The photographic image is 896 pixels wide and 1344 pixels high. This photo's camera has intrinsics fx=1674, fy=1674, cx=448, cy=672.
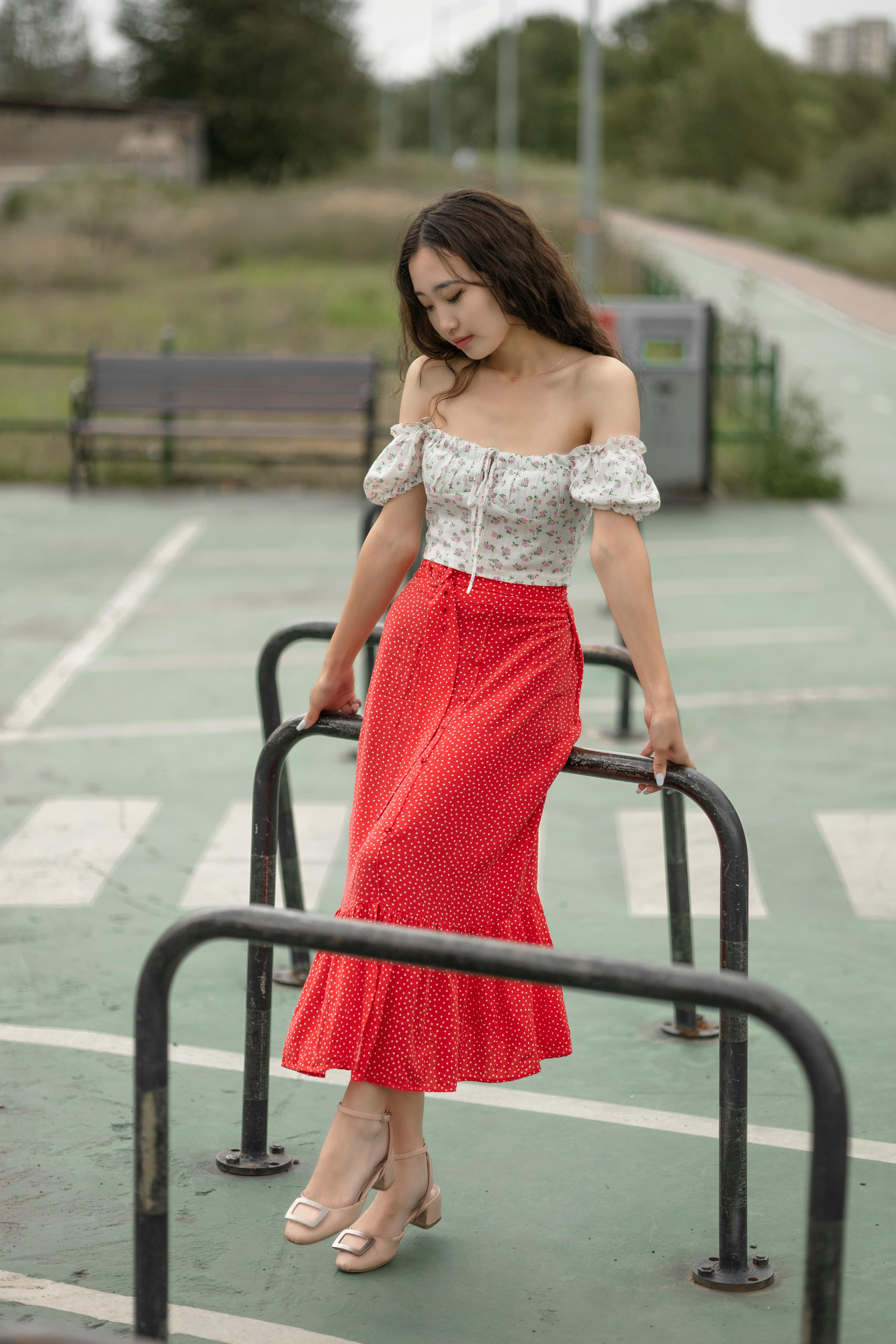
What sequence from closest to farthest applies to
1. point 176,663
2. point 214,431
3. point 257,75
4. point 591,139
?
point 176,663 → point 214,431 → point 591,139 → point 257,75

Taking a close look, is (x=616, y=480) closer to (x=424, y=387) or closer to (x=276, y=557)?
(x=424, y=387)

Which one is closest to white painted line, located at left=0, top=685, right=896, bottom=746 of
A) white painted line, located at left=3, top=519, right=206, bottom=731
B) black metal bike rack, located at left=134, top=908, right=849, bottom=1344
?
white painted line, located at left=3, top=519, right=206, bottom=731

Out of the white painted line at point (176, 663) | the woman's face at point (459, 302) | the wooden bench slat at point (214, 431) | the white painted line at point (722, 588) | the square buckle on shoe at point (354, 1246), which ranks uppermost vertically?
the woman's face at point (459, 302)

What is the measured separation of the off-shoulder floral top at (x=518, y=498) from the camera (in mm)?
3113

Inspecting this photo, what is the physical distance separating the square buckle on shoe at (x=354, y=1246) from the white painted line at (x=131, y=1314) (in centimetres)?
23

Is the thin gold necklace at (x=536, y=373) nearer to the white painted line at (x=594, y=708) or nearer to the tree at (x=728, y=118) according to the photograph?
the white painted line at (x=594, y=708)

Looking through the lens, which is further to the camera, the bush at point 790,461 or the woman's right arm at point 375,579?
the bush at point 790,461

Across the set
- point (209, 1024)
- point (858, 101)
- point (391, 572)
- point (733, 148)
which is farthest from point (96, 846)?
point (858, 101)

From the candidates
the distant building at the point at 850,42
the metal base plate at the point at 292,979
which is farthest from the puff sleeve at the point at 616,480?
the distant building at the point at 850,42

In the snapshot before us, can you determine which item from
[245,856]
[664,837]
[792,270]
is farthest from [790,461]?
[792,270]

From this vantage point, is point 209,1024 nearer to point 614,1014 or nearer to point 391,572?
point 614,1014

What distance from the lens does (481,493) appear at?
10.4 ft

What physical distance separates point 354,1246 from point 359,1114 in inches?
11.6

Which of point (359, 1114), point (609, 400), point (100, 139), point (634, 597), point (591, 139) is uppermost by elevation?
point (100, 139)
